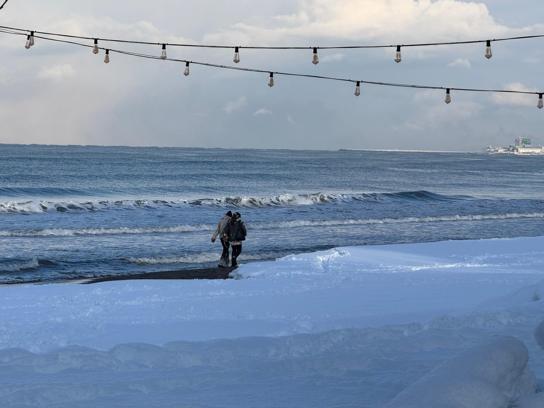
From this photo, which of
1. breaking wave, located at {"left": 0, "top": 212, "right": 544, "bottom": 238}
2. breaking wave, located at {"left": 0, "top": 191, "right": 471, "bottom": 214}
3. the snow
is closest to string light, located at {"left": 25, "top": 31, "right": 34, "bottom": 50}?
the snow

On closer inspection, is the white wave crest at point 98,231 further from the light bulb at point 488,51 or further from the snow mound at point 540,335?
the snow mound at point 540,335

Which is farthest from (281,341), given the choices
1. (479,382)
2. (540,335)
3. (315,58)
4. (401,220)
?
(401,220)

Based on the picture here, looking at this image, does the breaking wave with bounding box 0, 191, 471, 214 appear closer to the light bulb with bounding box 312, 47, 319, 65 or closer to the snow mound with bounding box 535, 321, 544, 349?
the light bulb with bounding box 312, 47, 319, 65

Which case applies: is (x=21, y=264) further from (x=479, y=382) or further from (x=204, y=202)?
(x=204, y=202)

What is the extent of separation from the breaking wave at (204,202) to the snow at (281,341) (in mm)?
28293

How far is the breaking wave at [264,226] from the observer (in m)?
31.7

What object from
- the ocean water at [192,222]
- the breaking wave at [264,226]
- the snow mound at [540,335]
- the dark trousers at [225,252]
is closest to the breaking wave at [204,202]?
the ocean water at [192,222]

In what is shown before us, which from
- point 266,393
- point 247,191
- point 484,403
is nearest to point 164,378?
point 266,393

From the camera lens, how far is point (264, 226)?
35406 mm

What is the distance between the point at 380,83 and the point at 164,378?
38.0ft

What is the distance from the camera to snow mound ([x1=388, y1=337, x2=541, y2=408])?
629cm

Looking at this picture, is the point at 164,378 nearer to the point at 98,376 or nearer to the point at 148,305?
the point at 98,376

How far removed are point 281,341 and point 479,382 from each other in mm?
4080

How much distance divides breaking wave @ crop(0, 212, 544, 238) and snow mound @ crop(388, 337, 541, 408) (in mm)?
26259
